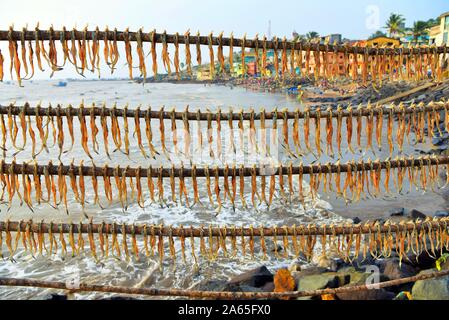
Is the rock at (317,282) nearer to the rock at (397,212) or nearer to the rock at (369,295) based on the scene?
the rock at (369,295)

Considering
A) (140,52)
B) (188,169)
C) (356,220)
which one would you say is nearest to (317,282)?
(188,169)

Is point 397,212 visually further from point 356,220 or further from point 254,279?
point 254,279

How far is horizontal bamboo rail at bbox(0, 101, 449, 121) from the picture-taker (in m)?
2.64

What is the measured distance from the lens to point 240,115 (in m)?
2.82

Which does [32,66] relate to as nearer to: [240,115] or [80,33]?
[80,33]

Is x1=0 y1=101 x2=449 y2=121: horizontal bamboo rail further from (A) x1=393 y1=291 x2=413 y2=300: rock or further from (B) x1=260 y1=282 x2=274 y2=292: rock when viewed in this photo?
(B) x1=260 y1=282 x2=274 y2=292: rock

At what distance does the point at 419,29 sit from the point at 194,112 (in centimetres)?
5741

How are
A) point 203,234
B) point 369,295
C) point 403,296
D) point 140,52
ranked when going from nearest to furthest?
point 140,52 → point 203,234 → point 369,295 → point 403,296

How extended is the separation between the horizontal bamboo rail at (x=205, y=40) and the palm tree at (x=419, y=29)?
55.0 metres

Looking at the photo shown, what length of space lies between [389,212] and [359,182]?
7.67m

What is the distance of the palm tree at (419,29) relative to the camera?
→ 162 feet

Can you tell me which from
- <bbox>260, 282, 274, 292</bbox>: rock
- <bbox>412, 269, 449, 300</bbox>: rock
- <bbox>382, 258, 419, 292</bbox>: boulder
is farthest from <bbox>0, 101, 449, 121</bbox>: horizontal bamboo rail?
<bbox>260, 282, 274, 292</bbox>: rock

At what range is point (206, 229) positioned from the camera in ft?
10.4

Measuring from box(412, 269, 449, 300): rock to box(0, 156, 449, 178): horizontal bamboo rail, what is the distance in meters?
2.26
